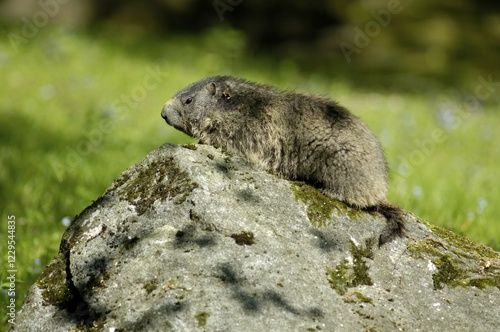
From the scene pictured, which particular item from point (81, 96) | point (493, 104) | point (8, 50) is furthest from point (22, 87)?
point (493, 104)

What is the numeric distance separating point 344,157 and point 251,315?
58.3 inches

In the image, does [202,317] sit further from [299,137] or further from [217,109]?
[217,109]

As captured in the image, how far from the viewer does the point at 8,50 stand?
1227 cm

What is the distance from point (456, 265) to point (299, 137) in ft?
4.28

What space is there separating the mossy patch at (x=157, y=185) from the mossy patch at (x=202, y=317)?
0.76 metres

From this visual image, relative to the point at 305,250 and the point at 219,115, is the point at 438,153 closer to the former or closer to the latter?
the point at 219,115

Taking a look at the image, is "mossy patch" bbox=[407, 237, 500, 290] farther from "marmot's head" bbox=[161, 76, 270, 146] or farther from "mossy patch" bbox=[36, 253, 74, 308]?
"mossy patch" bbox=[36, 253, 74, 308]

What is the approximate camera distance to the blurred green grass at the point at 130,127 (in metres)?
6.25

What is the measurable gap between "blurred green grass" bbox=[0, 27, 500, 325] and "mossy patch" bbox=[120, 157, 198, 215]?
1570 millimetres

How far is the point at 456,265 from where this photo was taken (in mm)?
3672

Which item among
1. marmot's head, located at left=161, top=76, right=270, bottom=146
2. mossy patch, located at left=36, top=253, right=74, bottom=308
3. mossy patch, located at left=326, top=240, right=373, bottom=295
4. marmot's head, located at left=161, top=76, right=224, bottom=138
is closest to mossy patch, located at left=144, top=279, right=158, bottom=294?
mossy patch, located at left=36, top=253, right=74, bottom=308

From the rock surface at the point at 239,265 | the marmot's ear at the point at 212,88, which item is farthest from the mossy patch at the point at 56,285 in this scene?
the marmot's ear at the point at 212,88

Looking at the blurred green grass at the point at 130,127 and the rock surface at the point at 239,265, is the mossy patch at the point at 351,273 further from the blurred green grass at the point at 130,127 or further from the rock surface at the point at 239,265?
the blurred green grass at the point at 130,127

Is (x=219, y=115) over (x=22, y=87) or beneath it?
over
